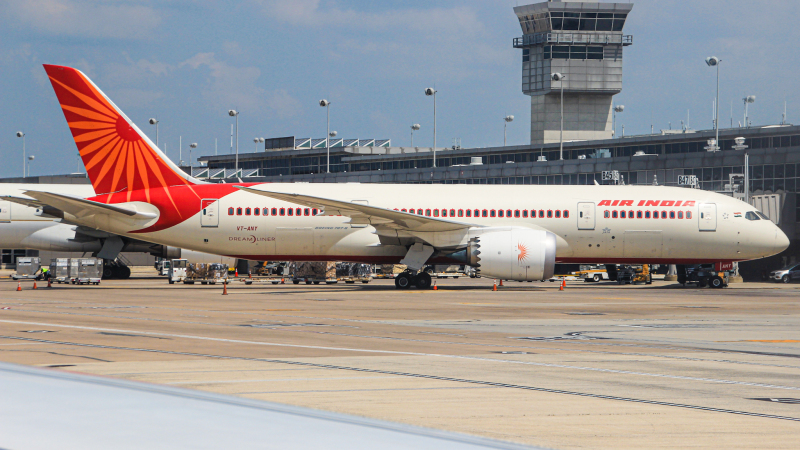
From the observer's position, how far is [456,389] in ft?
31.1

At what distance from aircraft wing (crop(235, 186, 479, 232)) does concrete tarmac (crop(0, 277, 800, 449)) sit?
6835 millimetres

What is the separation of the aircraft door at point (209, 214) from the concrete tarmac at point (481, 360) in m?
9.54

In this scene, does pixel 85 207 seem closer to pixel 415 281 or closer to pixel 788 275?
pixel 415 281

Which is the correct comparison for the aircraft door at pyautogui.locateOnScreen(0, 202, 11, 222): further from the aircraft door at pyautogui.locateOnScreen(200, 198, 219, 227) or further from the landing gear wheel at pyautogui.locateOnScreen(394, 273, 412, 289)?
the landing gear wheel at pyautogui.locateOnScreen(394, 273, 412, 289)

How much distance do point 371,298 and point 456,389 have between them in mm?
18137

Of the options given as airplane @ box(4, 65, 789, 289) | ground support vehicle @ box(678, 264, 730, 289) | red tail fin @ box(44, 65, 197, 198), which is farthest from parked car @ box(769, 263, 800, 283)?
red tail fin @ box(44, 65, 197, 198)

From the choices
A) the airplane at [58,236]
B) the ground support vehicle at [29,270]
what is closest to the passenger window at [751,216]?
the airplane at [58,236]

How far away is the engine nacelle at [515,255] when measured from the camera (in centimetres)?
3120

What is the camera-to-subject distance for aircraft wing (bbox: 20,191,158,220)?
102 ft

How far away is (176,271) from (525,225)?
20010 millimetres

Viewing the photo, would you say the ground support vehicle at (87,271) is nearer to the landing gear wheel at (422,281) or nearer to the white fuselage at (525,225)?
the white fuselage at (525,225)

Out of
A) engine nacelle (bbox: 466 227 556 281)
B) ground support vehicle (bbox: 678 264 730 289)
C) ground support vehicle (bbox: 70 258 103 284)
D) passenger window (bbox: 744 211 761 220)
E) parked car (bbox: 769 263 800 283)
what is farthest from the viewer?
parked car (bbox: 769 263 800 283)

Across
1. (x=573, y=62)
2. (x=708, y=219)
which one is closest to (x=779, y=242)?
(x=708, y=219)

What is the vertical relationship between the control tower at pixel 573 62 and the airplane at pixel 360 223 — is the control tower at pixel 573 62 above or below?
above
